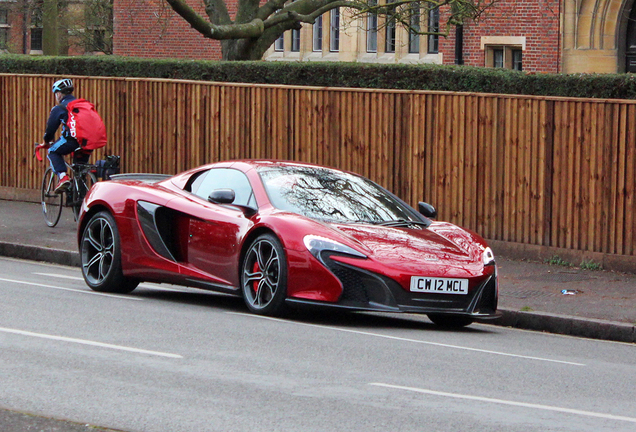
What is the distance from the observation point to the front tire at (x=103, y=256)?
35.6 feet

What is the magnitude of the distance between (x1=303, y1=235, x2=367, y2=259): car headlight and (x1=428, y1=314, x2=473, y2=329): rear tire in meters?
1.24

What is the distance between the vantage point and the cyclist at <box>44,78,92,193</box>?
15.9 m

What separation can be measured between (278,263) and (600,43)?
20365mm

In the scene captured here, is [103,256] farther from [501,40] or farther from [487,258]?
[501,40]

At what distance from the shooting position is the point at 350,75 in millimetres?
16281

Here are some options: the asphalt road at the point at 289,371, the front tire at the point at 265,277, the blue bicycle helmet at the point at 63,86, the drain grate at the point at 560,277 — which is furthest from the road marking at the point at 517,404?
the blue bicycle helmet at the point at 63,86

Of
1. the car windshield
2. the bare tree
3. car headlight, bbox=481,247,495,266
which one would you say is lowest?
car headlight, bbox=481,247,495,266

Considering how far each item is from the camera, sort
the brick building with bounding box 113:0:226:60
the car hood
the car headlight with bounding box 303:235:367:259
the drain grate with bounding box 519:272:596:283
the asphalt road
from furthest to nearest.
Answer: the brick building with bounding box 113:0:226:60 < the drain grate with bounding box 519:272:596:283 < the car hood < the car headlight with bounding box 303:235:367:259 < the asphalt road

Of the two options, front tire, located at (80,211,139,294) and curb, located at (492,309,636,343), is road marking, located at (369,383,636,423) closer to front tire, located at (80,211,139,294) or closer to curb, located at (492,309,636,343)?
curb, located at (492,309,636,343)

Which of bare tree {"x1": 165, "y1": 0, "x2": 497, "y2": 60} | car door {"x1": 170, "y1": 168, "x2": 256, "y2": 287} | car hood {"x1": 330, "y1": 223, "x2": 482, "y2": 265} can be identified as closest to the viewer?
car hood {"x1": 330, "y1": 223, "x2": 482, "y2": 265}

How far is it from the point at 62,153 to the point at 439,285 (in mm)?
8394

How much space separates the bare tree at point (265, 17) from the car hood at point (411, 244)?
44.8 ft

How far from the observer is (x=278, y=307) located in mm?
9375

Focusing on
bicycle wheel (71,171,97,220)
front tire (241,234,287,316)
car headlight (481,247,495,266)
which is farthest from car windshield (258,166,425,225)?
bicycle wheel (71,171,97,220)
